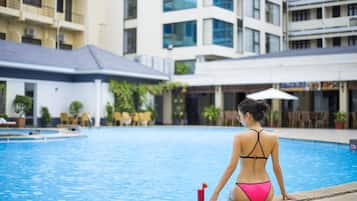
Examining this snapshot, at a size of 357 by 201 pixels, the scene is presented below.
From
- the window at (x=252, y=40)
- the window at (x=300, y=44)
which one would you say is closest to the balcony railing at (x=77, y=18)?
the window at (x=252, y=40)

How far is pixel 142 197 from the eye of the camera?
261 inches

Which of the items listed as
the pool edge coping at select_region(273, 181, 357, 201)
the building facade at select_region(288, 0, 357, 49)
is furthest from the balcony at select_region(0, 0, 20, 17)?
the pool edge coping at select_region(273, 181, 357, 201)

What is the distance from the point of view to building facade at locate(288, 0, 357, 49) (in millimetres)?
38312

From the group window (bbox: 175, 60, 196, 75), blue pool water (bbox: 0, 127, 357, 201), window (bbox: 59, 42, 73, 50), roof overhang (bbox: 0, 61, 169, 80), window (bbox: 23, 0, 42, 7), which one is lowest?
blue pool water (bbox: 0, 127, 357, 201)

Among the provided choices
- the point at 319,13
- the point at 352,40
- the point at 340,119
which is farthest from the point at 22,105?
the point at 352,40

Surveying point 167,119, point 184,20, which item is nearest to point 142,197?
point 167,119

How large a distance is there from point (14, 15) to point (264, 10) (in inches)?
742

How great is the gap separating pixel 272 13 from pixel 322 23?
13.2 ft

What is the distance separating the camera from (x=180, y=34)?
33.9m

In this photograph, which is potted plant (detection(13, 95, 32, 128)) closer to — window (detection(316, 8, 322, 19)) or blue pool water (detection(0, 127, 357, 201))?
blue pool water (detection(0, 127, 357, 201))

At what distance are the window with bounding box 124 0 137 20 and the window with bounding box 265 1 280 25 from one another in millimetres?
10729

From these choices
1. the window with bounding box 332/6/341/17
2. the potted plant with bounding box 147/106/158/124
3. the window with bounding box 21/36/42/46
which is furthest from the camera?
the window with bounding box 332/6/341/17

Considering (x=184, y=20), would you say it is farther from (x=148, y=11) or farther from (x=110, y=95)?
(x=110, y=95)

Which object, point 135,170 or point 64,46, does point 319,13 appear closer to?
point 64,46
